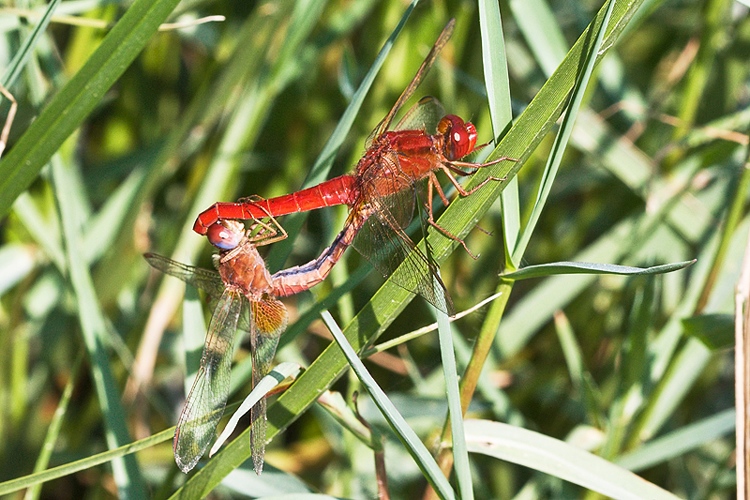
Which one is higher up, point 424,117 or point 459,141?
point 424,117

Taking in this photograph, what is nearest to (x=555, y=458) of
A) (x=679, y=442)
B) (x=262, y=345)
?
(x=679, y=442)

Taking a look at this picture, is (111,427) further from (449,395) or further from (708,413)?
(708,413)

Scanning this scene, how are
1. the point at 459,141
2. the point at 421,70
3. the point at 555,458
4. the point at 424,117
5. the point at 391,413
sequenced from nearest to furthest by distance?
the point at 391,413 < the point at 555,458 < the point at 459,141 < the point at 421,70 < the point at 424,117

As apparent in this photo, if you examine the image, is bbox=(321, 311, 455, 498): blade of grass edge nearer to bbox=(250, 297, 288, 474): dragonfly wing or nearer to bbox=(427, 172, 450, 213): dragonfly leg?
bbox=(250, 297, 288, 474): dragonfly wing

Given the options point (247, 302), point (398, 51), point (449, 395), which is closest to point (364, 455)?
point (247, 302)

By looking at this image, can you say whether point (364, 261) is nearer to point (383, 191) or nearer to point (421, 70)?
point (383, 191)

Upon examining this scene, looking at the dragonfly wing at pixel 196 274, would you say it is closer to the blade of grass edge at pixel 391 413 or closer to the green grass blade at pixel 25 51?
the green grass blade at pixel 25 51

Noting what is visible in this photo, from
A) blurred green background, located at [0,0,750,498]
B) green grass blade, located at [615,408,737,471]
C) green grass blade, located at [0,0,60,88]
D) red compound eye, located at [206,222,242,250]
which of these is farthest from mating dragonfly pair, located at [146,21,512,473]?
green grass blade, located at [615,408,737,471]
